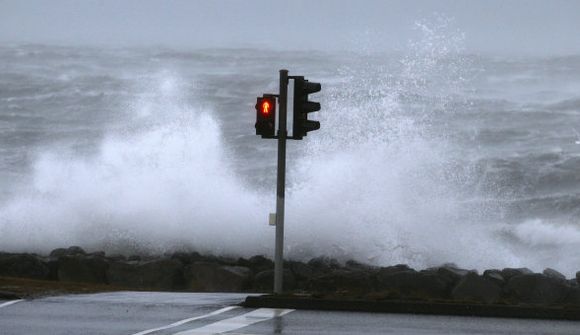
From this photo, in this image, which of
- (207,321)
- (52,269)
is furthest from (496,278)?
(207,321)

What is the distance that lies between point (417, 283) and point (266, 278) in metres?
3.50

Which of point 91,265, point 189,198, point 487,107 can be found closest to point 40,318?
point 91,265

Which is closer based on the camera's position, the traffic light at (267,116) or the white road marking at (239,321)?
the white road marking at (239,321)

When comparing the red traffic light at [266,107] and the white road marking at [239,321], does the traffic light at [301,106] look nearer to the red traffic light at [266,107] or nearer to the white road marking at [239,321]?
the red traffic light at [266,107]

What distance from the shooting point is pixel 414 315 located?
17.6 m

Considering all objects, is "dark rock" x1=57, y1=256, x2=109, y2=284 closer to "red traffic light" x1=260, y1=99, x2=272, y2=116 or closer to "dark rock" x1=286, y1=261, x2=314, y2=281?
"dark rock" x1=286, y1=261, x2=314, y2=281

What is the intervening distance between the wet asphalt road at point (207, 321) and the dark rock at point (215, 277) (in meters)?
8.49

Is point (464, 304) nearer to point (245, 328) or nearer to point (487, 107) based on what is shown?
point (245, 328)

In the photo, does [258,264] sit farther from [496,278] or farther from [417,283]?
[496,278]

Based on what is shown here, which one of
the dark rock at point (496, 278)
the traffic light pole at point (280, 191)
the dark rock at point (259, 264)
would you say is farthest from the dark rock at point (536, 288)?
the traffic light pole at point (280, 191)

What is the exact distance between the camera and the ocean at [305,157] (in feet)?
130

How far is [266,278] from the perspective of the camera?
2738 centimetres

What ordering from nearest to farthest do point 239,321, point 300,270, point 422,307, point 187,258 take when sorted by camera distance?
point 239,321, point 422,307, point 300,270, point 187,258

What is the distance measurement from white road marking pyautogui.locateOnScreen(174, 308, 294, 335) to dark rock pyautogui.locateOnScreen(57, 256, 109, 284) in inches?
461
